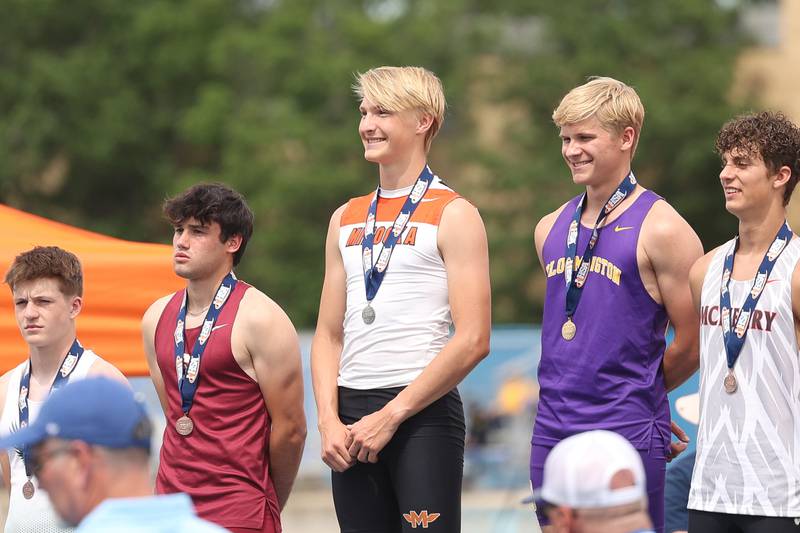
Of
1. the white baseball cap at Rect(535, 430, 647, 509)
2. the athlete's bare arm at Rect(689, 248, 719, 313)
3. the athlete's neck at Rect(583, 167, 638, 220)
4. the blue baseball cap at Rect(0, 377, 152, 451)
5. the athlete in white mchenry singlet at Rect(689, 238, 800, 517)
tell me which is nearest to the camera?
the white baseball cap at Rect(535, 430, 647, 509)

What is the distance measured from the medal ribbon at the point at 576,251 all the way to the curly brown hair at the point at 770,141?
0.41 metres

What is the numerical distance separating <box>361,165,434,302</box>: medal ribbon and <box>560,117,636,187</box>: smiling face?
619 mm

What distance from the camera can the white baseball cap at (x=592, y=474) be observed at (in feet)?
10.4

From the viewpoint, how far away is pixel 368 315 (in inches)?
205

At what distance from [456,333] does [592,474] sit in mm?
1973

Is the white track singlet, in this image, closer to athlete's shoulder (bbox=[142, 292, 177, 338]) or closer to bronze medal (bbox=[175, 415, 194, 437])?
athlete's shoulder (bbox=[142, 292, 177, 338])

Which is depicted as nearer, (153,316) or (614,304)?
(614,304)

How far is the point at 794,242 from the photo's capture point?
4711 millimetres

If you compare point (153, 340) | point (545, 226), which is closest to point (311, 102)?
point (153, 340)

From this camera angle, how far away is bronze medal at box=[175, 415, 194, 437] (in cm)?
534

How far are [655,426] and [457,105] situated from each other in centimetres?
2581

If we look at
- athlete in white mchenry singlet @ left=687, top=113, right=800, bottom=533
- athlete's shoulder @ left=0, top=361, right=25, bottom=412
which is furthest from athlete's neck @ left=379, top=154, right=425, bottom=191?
athlete's shoulder @ left=0, top=361, right=25, bottom=412

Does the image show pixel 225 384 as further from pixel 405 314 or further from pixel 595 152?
pixel 595 152

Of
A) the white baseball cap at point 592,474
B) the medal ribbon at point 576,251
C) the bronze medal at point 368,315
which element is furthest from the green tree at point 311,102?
the white baseball cap at point 592,474
